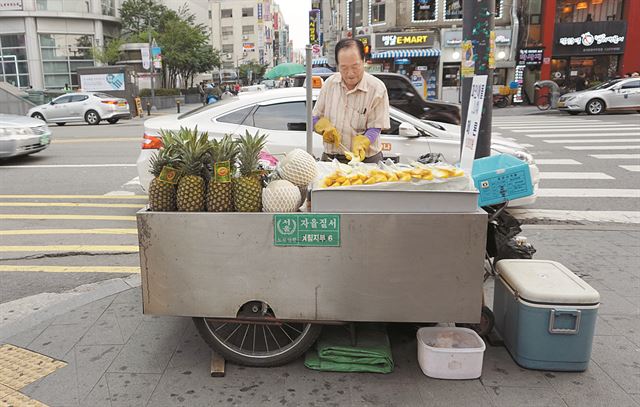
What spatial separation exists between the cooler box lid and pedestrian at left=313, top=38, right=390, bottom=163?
1378 mm

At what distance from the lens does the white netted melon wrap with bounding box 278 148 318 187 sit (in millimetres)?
3211

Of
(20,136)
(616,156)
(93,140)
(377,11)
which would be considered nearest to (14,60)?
(377,11)

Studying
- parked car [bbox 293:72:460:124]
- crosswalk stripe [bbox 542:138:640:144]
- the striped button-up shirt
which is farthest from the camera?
crosswalk stripe [bbox 542:138:640:144]

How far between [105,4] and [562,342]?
4710 centimetres

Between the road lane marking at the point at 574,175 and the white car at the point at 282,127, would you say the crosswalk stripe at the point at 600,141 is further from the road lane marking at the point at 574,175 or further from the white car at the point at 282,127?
the white car at the point at 282,127

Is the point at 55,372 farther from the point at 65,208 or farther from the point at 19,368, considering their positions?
the point at 65,208

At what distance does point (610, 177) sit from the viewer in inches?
375

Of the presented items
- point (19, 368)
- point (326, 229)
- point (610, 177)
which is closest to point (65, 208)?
point (19, 368)

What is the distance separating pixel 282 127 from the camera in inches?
267

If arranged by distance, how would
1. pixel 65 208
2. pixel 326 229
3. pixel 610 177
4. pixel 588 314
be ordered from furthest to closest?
1. pixel 610 177
2. pixel 65 208
3. pixel 588 314
4. pixel 326 229

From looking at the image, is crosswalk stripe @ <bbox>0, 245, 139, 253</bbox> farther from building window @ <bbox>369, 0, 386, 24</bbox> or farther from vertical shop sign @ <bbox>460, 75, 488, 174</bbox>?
building window @ <bbox>369, 0, 386, 24</bbox>

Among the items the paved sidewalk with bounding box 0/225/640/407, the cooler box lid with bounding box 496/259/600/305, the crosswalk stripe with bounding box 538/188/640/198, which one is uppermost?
the cooler box lid with bounding box 496/259/600/305

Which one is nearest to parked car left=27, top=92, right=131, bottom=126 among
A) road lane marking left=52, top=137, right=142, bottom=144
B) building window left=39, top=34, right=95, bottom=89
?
road lane marking left=52, top=137, right=142, bottom=144

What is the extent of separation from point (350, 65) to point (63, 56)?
42556 millimetres
